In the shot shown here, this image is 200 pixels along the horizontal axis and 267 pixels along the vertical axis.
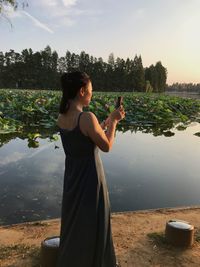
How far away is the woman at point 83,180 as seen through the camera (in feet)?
8.63

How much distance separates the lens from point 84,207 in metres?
2.69

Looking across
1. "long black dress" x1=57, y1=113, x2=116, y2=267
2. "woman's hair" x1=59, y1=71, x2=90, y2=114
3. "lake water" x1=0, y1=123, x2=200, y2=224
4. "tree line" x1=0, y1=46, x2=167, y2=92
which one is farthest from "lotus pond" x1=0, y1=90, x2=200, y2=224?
"tree line" x1=0, y1=46, x2=167, y2=92

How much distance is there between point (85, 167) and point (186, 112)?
70.5 ft

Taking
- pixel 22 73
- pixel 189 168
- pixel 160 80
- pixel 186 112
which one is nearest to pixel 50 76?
pixel 22 73

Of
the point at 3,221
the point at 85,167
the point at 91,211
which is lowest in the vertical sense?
the point at 3,221

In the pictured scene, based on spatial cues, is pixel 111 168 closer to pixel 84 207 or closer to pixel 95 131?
pixel 84 207

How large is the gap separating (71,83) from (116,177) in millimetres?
5004

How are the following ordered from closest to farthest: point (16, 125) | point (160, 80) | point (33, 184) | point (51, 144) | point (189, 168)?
1. point (33, 184)
2. point (189, 168)
3. point (51, 144)
4. point (16, 125)
5. point (160, 80)

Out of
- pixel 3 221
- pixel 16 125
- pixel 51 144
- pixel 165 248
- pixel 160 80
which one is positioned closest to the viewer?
pixel 165 248

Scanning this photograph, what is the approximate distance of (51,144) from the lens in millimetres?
10664

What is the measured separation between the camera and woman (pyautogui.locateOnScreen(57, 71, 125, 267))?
263 centimetres

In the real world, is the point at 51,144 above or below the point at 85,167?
below

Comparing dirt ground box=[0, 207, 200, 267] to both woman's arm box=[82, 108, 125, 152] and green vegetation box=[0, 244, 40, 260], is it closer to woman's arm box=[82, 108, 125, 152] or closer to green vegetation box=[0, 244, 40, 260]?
green vegetation box=[0, 244, 40, 260]

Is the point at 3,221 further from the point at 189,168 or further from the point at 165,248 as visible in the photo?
the point at 189,168
